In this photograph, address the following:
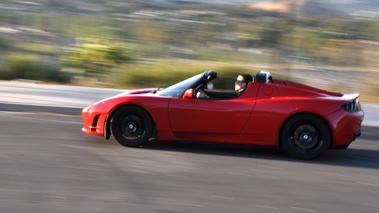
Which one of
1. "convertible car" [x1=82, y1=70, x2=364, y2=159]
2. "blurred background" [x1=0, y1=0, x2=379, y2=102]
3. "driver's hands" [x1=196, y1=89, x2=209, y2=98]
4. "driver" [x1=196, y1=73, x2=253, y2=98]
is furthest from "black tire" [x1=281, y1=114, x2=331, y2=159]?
"blurred background" [x1=0, y1=0, x2=379, y2=102]

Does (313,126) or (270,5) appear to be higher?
(270,5)

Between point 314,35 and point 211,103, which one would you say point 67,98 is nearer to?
point 211,103

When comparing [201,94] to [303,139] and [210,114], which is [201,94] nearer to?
[210,114]

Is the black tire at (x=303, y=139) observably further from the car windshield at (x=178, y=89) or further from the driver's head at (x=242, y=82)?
the car windshield at (x=178, y=89)

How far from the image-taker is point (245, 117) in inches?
380

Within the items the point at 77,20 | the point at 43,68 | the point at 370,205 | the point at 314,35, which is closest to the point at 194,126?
the point at 370,205

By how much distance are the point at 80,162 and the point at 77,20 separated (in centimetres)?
1701

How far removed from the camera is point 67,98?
14.7 meters

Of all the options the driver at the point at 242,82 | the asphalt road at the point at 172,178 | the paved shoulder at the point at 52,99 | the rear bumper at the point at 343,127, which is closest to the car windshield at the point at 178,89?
the driver at the point at 242,82

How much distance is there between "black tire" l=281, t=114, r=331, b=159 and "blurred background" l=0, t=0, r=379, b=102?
9282 millimetres

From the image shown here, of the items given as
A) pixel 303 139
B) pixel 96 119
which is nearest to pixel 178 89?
pixel 96 119

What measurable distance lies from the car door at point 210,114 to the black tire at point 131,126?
14.4 inches

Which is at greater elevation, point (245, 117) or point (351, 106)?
point (351, 106)

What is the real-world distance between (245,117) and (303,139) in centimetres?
82
